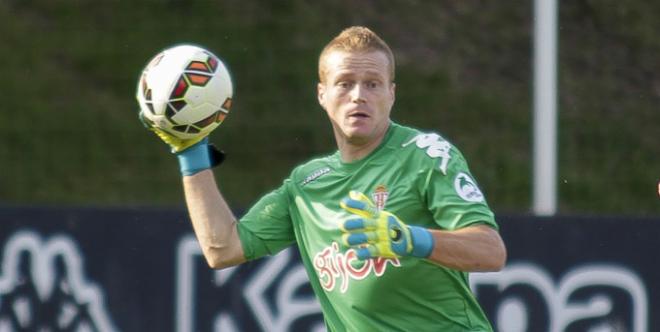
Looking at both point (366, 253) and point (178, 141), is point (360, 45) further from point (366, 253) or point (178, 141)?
point (366, 253)

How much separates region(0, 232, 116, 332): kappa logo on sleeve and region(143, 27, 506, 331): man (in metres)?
2.27

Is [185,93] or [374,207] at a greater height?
[185,93]

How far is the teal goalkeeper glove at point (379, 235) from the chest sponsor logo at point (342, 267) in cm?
47

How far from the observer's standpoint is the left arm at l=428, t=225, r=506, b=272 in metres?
3.87

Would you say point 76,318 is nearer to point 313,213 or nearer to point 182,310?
point 182,310

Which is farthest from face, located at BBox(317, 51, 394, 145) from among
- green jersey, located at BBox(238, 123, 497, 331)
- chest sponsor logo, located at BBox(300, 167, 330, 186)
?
chest sponsor logo, located at BBox(300, 167, 330, 186)

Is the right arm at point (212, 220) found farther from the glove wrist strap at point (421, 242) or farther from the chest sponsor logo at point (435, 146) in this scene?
the glove wrist strap at point (421, 242)

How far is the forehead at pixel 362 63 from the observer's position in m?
4.34

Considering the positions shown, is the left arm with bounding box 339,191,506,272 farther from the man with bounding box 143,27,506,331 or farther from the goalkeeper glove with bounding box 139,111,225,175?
the goalkeeper glove with bounding box 139,111,225,175

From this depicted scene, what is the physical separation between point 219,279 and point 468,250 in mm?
2974

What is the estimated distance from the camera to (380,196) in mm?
4281

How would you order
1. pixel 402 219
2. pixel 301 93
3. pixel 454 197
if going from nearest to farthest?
pixel 454 197, pixel 402 219, pixel 301 93

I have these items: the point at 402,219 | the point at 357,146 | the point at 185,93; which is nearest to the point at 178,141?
the point at 185,93

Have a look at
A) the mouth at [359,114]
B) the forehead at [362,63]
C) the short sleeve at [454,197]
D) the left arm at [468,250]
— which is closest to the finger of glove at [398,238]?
the left arm at [468,250]
